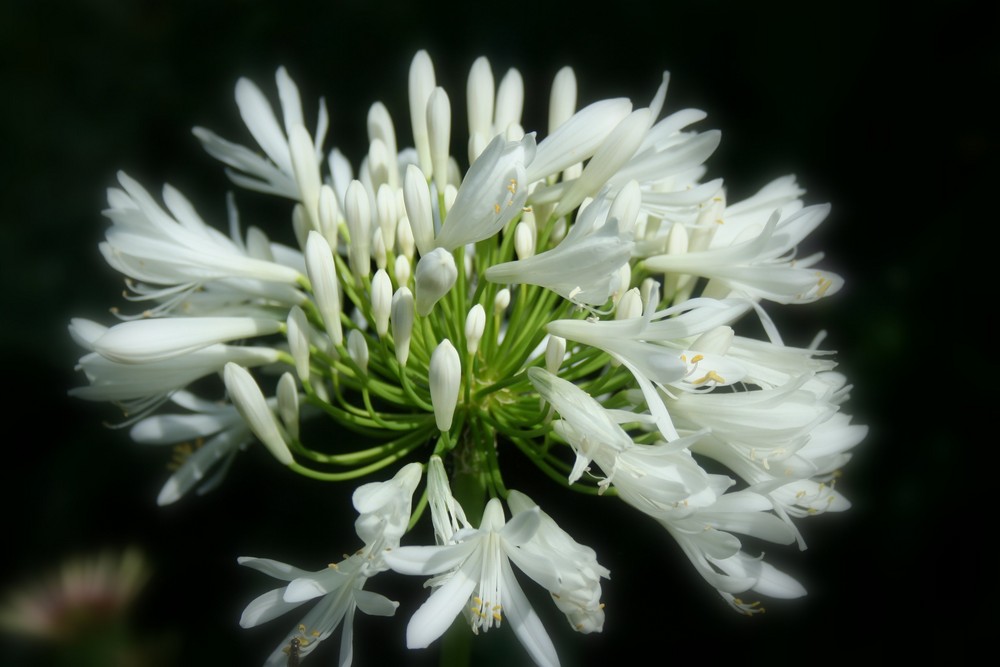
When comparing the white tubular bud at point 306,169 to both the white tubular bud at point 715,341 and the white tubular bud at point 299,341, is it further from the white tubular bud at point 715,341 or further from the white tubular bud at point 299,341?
the white tubular bud at point 715,341

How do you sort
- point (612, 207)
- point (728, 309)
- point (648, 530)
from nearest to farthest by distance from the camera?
point (728, 309) < point (612, 207) < point (648, 530)

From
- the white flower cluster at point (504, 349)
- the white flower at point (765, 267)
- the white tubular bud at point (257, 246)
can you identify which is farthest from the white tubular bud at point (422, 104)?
the white flower at point (765, 267)

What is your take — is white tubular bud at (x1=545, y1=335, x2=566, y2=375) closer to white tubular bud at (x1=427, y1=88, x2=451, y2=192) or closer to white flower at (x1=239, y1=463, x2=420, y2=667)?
white flower at (x1=239, y1=463, x2=420, y2=667)

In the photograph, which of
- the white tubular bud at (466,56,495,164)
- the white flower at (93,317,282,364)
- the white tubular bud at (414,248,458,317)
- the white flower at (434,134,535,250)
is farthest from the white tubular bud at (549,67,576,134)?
the white flower at (93,317,282,364)

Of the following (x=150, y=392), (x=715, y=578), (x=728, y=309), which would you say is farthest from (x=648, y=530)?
(x=150, y=392)

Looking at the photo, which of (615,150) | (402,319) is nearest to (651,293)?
(615,150)

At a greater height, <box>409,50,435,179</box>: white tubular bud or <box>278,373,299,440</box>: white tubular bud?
<box>409,50,435,179</box>: white tubular bud

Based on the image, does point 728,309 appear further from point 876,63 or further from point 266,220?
point 266,220
